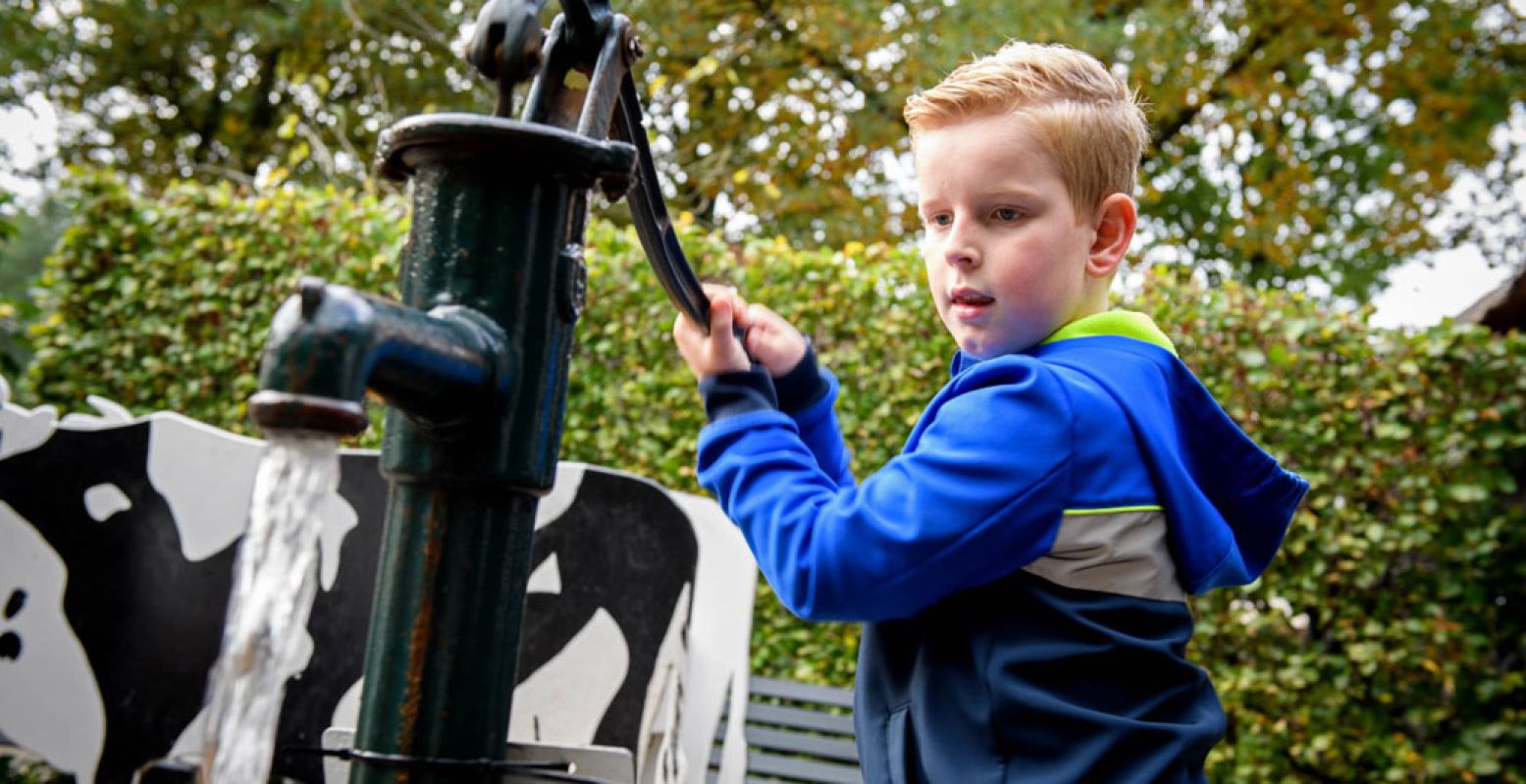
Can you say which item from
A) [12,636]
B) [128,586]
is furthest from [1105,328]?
[12,636]

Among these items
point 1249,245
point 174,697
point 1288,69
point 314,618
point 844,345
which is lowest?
point 174,697

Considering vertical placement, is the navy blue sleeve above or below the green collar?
below

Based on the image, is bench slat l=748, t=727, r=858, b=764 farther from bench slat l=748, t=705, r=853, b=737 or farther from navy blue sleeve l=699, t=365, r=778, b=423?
navy blue sleeve l=699, t=365, r=778, b=423

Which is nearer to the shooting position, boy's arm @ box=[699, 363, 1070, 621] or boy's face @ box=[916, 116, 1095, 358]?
boy's arm @ box=[699, 363, 1070, 621]

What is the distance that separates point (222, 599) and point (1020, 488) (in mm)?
2629

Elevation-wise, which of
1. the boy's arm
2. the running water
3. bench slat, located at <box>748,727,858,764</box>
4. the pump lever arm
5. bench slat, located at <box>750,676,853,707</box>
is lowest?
bench slat, located at <box>748,727,858,764</box>

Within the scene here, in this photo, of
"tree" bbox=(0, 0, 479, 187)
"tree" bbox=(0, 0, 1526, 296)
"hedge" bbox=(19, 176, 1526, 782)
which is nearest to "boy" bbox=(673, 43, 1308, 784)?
"hedge" bbox=(19, 176, 1526, 782)

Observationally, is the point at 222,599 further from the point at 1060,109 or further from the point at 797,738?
the point at 1060,109

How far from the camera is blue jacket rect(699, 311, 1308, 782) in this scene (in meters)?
1.24

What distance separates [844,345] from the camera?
15.5ft

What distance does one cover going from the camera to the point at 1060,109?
1.44m

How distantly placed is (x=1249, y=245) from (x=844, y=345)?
350 inches

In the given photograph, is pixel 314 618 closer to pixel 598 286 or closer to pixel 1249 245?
pixel 598 286

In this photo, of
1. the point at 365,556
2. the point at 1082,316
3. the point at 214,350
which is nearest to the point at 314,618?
the point at 365,556
